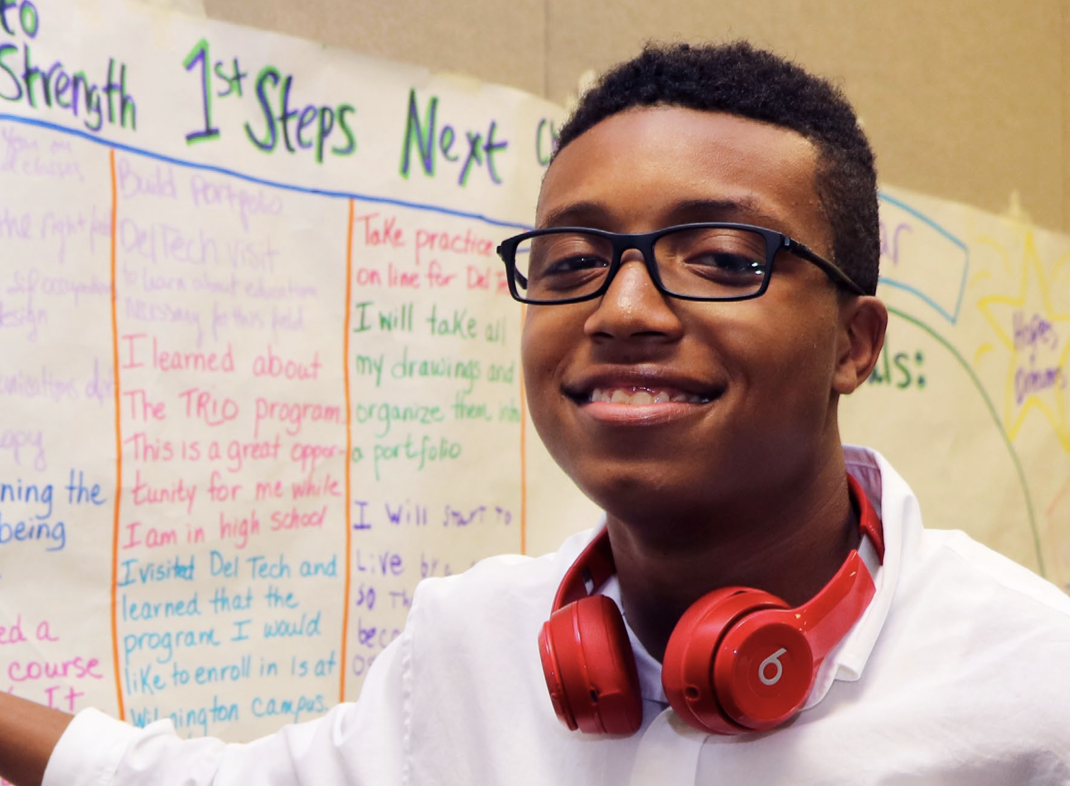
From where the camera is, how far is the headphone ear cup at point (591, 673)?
26.0 inches

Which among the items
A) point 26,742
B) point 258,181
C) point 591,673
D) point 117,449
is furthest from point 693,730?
point 258,181

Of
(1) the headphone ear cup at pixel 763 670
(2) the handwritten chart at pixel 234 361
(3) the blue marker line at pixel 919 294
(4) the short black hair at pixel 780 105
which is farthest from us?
(3) the blue marker line at pixel 919 294

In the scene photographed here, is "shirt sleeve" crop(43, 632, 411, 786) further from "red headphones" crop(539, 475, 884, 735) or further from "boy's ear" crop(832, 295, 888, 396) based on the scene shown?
"boy's ear" crop(832, 295, 888, 396)

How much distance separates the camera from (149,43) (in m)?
1.05

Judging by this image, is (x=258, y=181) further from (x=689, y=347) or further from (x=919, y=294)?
(x=919, y=294)

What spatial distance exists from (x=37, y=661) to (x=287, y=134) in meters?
0.59

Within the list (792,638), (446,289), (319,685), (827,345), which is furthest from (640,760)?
(446,289)

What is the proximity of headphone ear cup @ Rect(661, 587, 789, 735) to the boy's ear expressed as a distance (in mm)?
175

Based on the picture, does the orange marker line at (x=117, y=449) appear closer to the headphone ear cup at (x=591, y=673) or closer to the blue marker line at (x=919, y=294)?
the headphone ear cup at (x=591, y=673)

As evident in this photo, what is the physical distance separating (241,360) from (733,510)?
61 centimetres

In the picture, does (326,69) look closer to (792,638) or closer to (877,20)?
(792,638)

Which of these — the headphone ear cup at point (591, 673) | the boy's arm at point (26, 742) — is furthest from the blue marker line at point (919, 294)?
the boy's arm at point (26, 742)

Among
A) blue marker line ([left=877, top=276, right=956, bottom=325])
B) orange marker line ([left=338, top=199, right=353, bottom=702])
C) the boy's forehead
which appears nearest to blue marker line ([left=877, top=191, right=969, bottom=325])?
blue marker line ([left=877, top=276, right=956, bottom=325])

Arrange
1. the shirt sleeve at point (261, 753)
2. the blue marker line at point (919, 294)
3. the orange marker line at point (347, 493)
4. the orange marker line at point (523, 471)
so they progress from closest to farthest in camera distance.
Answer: the shirt sleeve at point (261, 753), the orange marker line at point (347, 493), the orange marker line at point (523, 471), the blue marker line at point (919, 294)
